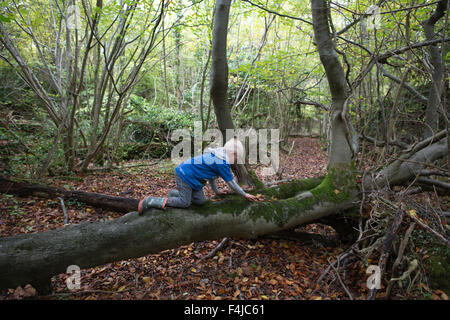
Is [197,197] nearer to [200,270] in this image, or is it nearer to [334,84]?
[200,270]

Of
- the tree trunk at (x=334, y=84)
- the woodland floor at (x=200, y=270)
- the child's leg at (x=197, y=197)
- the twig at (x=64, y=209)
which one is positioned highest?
the tree trunk at (x=334, y=84)

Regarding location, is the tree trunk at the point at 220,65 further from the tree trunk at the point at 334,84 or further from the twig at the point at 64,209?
the twig at the point at 64,209

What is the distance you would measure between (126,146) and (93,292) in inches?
303

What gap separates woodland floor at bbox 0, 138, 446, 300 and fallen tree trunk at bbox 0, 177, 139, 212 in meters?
0.13

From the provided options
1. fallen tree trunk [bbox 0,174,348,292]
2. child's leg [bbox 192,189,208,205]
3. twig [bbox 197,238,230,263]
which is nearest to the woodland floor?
twig [bbox 197,238,230,263]

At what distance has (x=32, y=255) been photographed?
223 cm

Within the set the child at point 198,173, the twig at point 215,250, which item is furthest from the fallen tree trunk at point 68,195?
the child at point 198,173

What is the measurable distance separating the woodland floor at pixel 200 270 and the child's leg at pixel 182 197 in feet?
3.91

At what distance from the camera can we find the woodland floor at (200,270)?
9.80ft

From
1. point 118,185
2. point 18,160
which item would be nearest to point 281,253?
point 118,185

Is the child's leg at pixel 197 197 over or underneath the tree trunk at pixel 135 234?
over

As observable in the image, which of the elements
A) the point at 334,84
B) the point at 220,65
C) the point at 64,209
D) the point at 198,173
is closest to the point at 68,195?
the point at 64,209

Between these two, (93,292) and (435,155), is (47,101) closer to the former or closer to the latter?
(93,292)

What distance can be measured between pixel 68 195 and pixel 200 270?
333 centimetres
